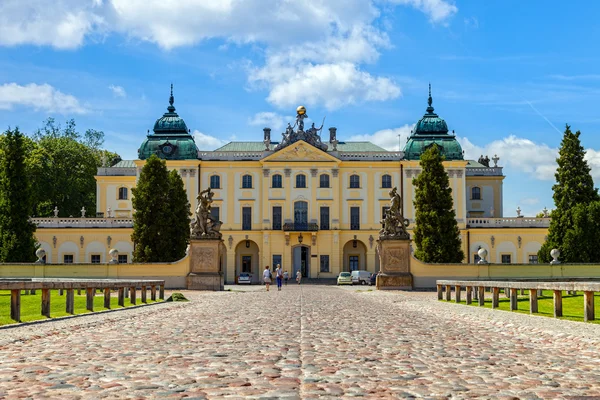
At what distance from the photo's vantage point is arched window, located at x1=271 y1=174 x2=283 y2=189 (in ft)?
230

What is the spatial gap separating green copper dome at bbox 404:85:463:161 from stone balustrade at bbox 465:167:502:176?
5658 mm

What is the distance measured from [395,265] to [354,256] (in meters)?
31.6

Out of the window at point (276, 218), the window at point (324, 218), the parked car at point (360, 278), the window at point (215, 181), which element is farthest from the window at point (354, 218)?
the window at point (215, 181)

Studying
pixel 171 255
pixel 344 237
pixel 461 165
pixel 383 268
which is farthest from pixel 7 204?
pixel 461 165

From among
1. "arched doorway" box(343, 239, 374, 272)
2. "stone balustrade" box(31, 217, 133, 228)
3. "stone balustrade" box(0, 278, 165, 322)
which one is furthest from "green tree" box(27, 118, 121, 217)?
"stone balustrade" box(0, 278, 165, 322)

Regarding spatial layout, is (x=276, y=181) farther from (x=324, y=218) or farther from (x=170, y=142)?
(x=170, y=142)

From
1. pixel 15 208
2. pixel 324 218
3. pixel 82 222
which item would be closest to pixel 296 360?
pixel 15 208

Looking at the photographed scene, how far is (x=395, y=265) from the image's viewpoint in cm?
3888

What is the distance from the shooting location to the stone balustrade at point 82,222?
213ft

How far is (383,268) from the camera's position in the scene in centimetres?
3897

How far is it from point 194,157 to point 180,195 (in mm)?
19131

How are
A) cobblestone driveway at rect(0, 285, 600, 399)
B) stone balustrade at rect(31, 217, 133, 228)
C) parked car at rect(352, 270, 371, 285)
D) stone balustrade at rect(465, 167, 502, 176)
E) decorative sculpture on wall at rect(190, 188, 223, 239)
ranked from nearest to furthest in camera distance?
cobblestone driveway at rect(0, 285, 600, 399) → decorative sculpture on wall at rect(190, 188, 223, 239) → parked car at rect(352, 270, 371, 285) → stone balustrade at rect(31, 217, 133, 228) → stone balustrade at rect(465, 167, 502, 176)

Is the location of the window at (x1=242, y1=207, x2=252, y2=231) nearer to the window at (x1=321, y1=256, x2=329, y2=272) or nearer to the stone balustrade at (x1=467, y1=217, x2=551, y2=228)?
the window at (x1=321, y1=256, x2=329, y2=272)

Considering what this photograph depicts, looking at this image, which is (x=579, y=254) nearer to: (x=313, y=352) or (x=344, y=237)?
(x=344, y=237)
